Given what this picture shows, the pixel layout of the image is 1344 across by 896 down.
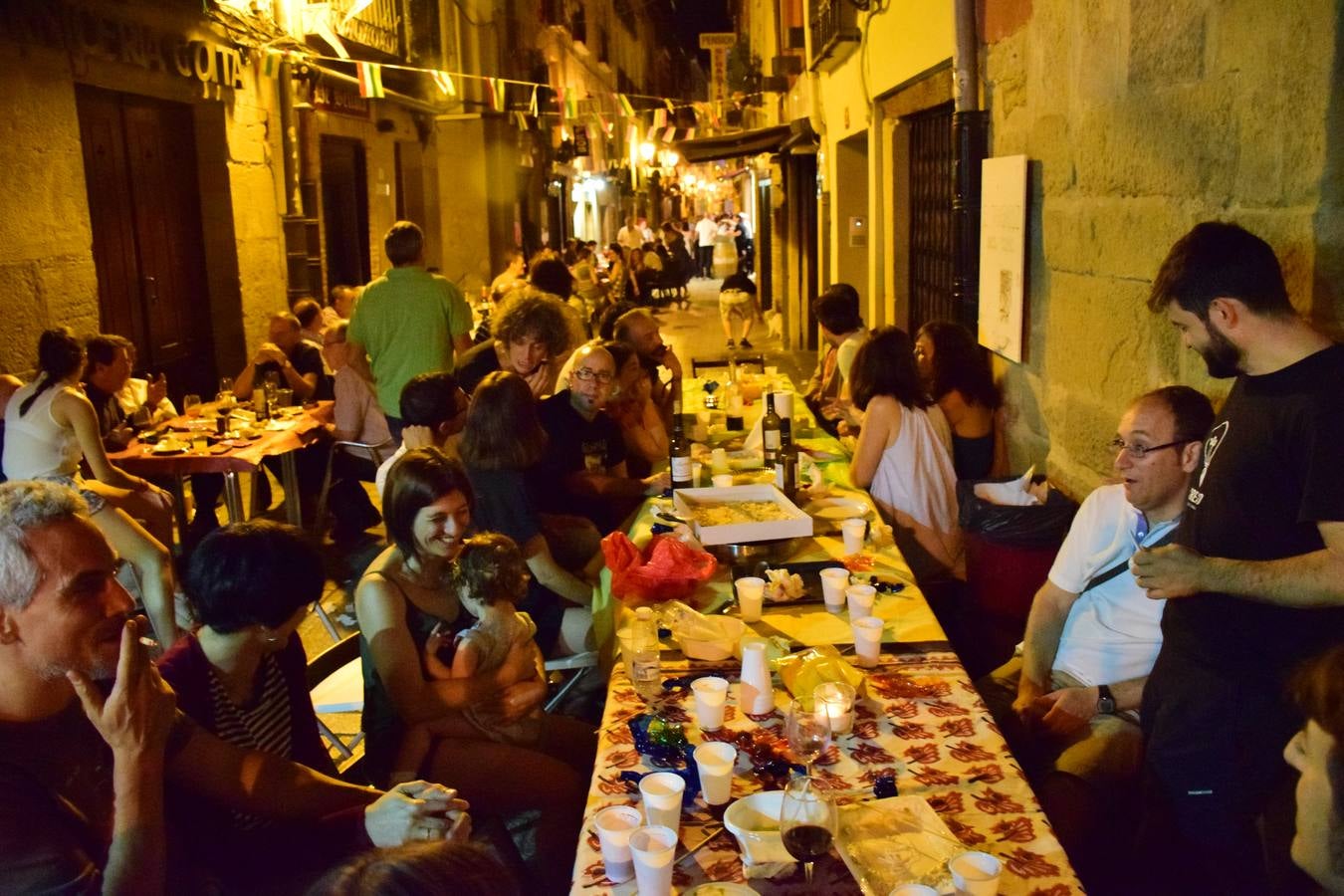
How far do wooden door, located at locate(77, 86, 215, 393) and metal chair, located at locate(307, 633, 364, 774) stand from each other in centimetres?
544

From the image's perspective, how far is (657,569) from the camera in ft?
11.2

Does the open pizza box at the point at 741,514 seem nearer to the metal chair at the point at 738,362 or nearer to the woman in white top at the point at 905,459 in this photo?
the woman in white top at the point at 905,459

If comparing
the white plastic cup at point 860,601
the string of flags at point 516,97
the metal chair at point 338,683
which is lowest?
the metal chair at point 338,683

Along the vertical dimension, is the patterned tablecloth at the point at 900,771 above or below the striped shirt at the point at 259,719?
below

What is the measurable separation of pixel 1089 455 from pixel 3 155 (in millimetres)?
6292

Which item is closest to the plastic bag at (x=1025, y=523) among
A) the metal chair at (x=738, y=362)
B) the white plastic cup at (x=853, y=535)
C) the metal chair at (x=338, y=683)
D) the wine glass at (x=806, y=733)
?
the white plastic cup at (x=853, y=535)

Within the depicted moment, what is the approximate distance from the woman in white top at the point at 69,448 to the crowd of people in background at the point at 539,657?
0.08 meters

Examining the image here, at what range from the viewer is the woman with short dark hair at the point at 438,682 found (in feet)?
9.68

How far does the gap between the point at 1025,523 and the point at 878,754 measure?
184 cm

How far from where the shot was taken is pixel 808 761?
7.25 ft

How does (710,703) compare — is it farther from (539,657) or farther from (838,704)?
(539,657)

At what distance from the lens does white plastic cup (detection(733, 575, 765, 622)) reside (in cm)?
319

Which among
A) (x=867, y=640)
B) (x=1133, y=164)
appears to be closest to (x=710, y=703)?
(x=867, y=640)

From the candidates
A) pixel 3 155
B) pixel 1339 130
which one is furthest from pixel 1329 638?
pixel 3 155
